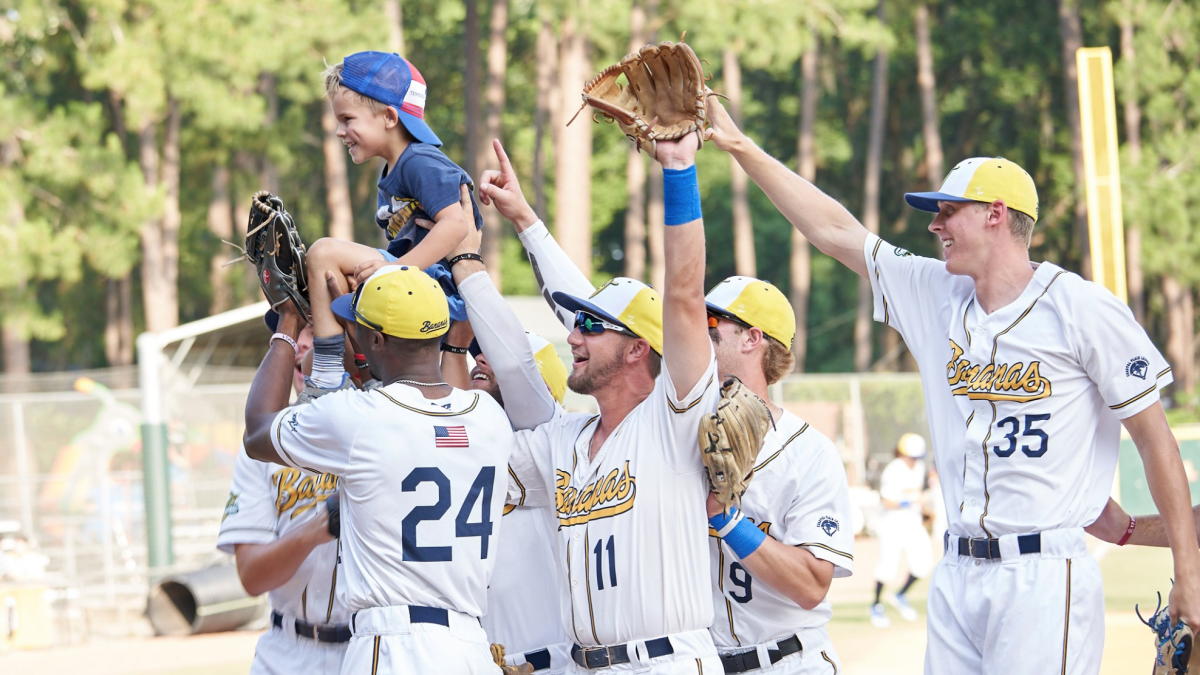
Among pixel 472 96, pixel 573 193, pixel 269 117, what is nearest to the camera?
pixel 573 193

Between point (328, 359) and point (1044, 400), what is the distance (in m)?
2.37

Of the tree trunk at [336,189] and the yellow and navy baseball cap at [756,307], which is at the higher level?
the tree trunk at [336,189]

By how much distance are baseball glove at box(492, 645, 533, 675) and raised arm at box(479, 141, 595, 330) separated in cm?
112

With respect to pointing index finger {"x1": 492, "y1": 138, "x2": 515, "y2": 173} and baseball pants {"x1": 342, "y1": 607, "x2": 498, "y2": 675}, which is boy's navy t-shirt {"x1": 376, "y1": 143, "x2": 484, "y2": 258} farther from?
baseball pants {"x1": 342, "y1": 607, "x2": 498, "y2": 675}

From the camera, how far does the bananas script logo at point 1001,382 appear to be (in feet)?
13.8

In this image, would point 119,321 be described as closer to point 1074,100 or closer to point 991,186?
point 1074,100

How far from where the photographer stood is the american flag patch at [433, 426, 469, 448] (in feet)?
12.4

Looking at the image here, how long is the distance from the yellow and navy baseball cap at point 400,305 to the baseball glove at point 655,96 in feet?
2.46

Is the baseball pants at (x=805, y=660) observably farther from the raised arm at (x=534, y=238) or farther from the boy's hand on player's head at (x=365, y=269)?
the boy's hand on player's head at (x=365, y=269)

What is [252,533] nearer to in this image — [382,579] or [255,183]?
[382,579]

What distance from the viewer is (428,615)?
3.80 metres

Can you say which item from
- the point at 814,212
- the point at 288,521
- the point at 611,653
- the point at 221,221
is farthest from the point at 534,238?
the point at 221,221

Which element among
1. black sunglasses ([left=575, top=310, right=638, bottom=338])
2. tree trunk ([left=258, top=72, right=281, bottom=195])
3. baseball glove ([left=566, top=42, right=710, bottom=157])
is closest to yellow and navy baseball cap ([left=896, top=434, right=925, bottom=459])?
black sunglasses ([left=575, top=310, right=638, bottom=338])

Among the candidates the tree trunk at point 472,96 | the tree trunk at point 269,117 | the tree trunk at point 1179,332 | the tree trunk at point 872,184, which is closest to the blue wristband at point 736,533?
the tree trunk at point 472,96
